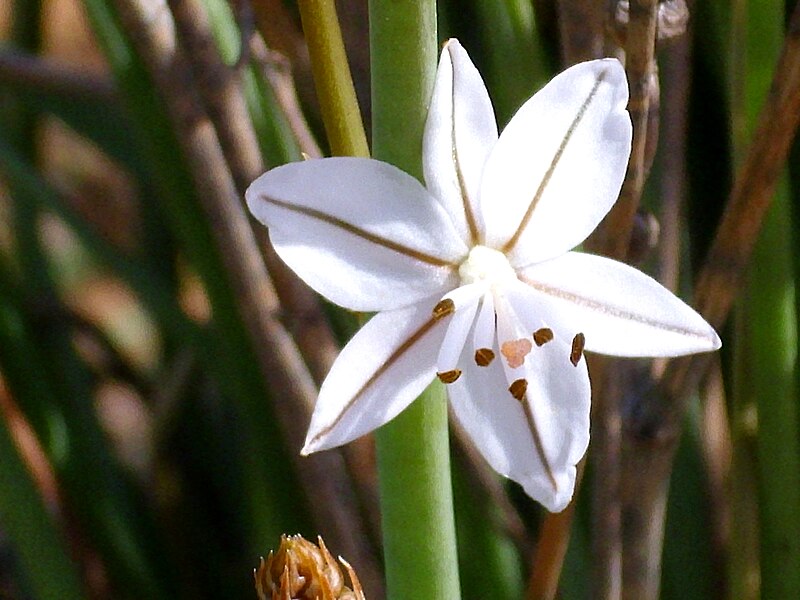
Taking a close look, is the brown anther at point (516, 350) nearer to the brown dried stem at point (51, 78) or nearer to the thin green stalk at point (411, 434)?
the thin green stalk at point (411, 434)

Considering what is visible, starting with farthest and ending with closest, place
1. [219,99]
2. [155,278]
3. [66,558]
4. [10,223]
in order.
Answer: [10,223], [155,278], [66,558], [219,99]

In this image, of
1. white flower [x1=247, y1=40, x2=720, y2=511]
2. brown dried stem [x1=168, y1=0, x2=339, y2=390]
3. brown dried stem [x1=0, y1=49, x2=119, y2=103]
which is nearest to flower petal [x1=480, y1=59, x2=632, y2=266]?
white flower [x1=247, y1=40, x2=720, y2=511]

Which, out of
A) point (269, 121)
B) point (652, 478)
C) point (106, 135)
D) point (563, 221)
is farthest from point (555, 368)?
point (106, 135)

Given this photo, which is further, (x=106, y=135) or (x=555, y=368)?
(x=106, y=135)

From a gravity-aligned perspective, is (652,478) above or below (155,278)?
below

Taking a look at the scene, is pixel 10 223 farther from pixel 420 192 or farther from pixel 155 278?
pixel 420 192

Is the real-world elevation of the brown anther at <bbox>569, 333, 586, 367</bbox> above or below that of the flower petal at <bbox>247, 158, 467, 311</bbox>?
below

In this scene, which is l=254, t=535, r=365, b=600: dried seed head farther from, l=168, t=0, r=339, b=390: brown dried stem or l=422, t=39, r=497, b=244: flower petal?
l=168, t=0, r=339, b=390: brown dried stem
